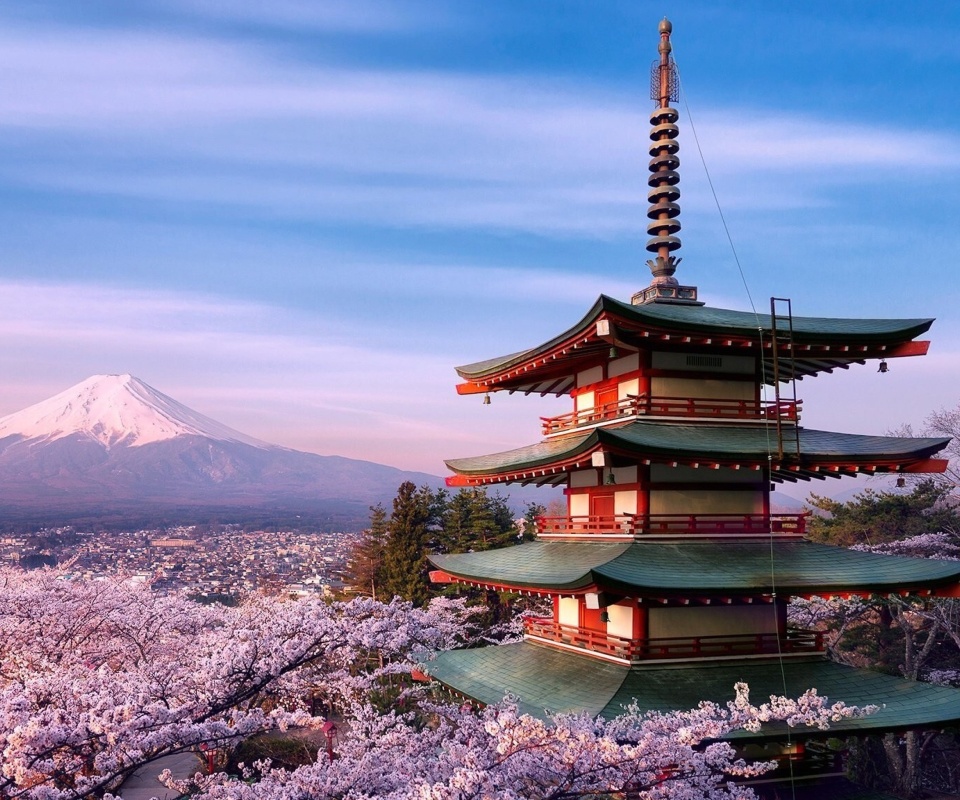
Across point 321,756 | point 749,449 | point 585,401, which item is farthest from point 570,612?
point 321,756

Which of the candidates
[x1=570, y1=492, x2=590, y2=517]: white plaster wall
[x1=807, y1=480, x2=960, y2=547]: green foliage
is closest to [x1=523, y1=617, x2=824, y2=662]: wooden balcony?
[x1=570, y1=492, x2=590, y2=517]: white plaster wall

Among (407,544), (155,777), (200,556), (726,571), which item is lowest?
(200,556)

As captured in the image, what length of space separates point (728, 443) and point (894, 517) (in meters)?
22.7

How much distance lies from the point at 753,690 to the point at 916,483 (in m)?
24.7

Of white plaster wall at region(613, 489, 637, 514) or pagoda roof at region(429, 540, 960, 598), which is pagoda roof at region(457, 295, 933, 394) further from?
pagoda roof at region(429, 540, 960, 598)

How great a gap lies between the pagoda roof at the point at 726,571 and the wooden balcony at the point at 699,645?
136 cm

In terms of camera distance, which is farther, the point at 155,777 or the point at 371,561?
the point at 371,561

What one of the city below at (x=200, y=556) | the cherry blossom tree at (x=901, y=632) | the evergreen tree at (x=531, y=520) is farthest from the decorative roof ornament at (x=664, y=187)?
the city below at (x=200, y=556)

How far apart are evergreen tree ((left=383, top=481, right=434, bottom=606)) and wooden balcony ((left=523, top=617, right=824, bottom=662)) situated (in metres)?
23.4

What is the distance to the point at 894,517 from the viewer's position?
107 ft

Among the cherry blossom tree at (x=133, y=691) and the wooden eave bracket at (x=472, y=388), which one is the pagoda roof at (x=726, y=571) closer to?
the cherry blossom tree at (x=133, y=691)

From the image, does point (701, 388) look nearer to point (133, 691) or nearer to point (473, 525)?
point (133, 691)

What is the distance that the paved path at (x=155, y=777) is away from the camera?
915 inches

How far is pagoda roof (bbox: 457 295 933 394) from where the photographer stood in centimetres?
1373
